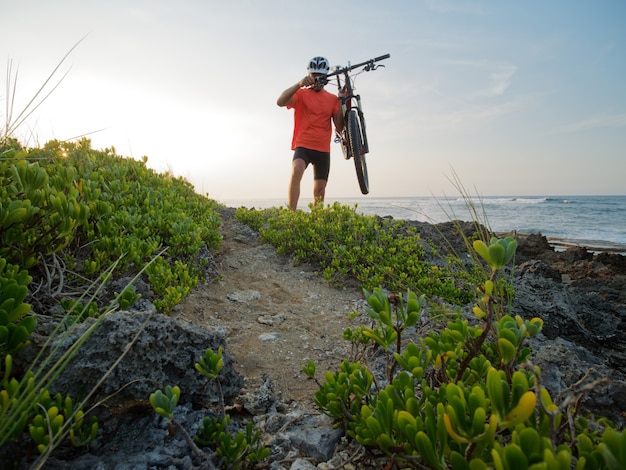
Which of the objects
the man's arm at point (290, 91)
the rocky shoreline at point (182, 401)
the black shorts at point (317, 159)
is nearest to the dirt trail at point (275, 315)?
the rocky shoreline at point (182, 401)

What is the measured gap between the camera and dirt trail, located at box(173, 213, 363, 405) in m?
2.53

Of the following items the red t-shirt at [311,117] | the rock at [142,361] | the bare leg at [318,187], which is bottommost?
the rock at [142,361]

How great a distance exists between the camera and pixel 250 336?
303 cm

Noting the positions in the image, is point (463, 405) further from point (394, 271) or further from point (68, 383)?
point (394, 271)

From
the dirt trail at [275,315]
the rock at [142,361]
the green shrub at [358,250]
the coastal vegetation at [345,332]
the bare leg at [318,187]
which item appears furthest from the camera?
the bare leg at [318,187]

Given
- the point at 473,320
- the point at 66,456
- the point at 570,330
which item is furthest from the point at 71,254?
the point at 570,330

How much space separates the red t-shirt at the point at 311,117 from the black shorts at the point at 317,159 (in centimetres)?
9

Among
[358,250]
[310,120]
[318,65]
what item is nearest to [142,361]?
[358,250]

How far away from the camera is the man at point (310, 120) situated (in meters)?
7.34

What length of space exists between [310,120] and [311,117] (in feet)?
0.22

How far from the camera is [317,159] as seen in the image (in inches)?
303

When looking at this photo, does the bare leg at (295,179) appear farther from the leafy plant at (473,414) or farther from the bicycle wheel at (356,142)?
the leafy plant at (473,414)

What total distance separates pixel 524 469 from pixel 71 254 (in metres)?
3.16

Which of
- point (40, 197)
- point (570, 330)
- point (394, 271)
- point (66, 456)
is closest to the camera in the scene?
point (66, 456)
